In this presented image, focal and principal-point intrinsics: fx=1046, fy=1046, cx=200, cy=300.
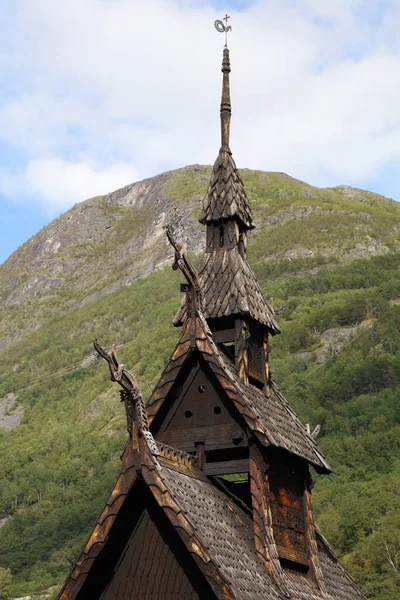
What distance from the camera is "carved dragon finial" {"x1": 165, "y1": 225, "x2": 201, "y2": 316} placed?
14063 mm

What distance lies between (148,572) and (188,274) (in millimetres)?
4074

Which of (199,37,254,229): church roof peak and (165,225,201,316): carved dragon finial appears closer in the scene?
(165,225,201,316): carved dragon finial

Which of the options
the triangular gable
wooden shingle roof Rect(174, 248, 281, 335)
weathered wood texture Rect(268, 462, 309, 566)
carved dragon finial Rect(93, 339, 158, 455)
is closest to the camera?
carved dragon finial Rect(93, 339, 158, 455)

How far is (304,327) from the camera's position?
198000 millimetres

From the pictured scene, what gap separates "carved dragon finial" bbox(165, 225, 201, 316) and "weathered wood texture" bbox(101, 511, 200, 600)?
319 cm

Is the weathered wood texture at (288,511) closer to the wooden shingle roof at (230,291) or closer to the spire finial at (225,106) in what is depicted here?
the wooden shingle roof at (230,291)

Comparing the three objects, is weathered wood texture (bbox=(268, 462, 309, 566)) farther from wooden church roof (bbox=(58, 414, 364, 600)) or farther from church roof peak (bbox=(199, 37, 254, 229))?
church roof peak (bbox=(199, 37, 254, 229))

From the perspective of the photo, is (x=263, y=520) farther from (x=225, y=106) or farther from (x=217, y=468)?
(x=225, y=106)

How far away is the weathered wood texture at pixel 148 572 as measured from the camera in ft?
41.1

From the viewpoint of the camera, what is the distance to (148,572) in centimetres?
1275

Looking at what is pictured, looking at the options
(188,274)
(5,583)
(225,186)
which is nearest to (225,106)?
(225,186)

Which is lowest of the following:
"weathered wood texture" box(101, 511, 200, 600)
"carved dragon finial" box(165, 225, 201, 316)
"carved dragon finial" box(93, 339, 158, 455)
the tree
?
"weathered wood texture" box(101, 511, 200, 600)

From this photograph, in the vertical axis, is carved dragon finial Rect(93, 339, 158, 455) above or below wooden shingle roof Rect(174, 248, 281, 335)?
below

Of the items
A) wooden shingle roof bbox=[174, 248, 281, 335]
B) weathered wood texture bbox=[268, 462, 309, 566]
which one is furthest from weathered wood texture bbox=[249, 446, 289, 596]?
wooden shingle roof bbox=[174, 248, 281, 335]
